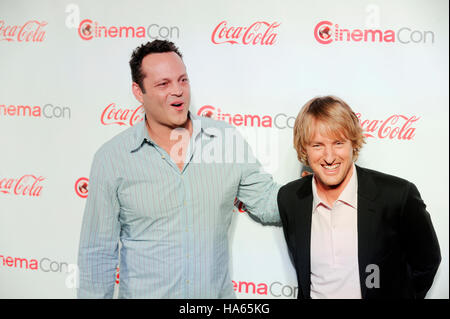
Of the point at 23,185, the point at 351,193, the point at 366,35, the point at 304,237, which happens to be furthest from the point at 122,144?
the point at 366,35

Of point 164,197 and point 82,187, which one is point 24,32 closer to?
A: point 82,187

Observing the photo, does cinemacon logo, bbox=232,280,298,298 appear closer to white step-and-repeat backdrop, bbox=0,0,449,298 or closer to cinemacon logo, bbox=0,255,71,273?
white step-and-repeat backdrop, bbox=0,0,449,298

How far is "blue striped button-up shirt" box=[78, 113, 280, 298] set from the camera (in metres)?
1.97

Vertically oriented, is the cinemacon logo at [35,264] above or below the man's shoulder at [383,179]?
below

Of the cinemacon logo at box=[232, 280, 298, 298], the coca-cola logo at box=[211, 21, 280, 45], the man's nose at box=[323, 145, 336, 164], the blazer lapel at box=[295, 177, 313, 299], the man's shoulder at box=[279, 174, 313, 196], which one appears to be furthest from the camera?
the cinemacon logo at box=[232, 280, 298, 298]

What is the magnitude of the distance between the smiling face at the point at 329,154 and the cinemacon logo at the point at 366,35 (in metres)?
0.63

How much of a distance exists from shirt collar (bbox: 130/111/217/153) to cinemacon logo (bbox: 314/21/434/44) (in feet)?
2.41

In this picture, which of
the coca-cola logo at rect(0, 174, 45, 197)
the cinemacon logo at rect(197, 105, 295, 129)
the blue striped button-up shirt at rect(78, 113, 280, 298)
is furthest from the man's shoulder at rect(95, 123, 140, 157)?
the coca-cola logo at rect(0, 174, 45, 197)

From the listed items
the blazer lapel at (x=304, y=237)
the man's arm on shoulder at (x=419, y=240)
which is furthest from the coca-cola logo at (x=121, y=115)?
the man's arm on shoulder at (x=419, y=240)

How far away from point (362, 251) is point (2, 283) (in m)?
2.16

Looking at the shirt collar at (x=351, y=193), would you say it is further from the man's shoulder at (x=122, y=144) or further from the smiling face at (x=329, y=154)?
the man's shoulder at (x=122, y=144)

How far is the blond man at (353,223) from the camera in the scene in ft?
5.61

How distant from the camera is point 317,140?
1.72 metres

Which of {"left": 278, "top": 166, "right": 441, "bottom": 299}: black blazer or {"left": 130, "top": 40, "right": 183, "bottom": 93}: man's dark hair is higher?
{"left": 130, "top": 40, "right": 183, "bottom": 93}: man's dark hair
